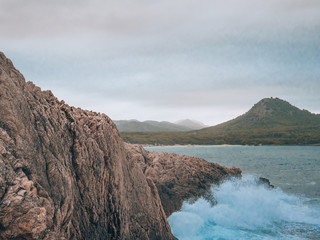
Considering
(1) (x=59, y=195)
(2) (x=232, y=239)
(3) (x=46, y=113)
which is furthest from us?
(2) (x=232, y=239)

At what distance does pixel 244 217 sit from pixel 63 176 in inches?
690

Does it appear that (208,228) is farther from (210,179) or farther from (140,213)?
(140,213)

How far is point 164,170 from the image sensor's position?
839 inches

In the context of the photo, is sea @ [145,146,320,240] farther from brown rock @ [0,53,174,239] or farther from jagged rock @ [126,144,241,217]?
brown rock @ [0,53,174,239]

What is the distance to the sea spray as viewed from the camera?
58.9 ft

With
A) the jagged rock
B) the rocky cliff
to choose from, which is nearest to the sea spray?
the jagged rock

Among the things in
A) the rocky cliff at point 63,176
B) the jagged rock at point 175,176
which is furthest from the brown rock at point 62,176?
the jagged rock at point 175,176

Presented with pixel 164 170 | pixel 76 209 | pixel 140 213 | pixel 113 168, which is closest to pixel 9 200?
pixel 76 209

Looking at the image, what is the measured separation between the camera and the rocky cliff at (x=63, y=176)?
18.5 feet

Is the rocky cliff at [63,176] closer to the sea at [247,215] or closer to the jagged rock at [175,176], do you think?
the sea at [247,215]

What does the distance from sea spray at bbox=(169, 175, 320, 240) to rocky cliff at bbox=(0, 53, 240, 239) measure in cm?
548

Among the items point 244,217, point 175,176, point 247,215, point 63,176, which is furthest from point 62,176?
point 247,215

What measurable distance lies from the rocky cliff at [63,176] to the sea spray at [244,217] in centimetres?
548

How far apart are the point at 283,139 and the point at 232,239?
162m
